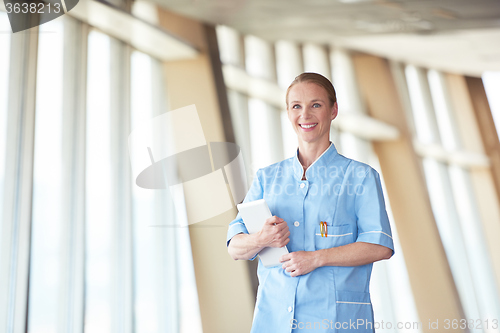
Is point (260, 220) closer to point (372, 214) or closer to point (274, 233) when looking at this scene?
point (274, 233)

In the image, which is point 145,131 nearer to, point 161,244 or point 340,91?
point 161,244

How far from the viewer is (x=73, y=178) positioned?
2.15m

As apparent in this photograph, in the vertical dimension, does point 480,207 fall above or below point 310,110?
below

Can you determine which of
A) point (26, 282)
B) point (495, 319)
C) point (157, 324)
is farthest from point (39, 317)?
point (495, 319)

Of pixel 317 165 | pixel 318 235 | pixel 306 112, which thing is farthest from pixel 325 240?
pixel 306 112

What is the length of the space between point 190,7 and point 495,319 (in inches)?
105

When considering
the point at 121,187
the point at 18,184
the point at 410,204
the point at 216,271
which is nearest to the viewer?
the point at 18,184

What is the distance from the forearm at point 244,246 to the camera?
117 cm

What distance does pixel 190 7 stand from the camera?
2682mm

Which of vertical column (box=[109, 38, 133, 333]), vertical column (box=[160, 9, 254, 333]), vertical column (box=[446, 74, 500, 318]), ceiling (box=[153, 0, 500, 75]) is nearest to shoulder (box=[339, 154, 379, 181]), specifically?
vertical column (box=[160, 9, 254, 333])

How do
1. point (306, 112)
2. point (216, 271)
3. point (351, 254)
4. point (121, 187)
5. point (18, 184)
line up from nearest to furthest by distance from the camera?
point (351, 254) → point (306, 112) → point (18, 184) → point (121, 187) → point (216, 271)

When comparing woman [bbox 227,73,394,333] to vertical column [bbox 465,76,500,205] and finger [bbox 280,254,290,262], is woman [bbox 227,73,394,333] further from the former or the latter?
vertical column [bbox 465,76,500,205]

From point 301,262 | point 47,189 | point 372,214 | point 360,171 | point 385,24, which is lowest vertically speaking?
point 301,262

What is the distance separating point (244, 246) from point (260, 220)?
9cm
